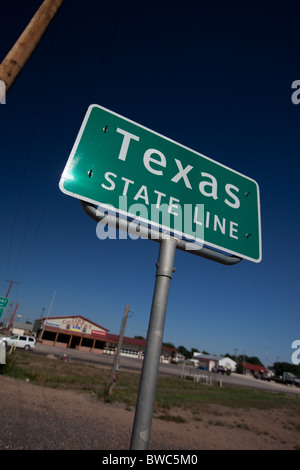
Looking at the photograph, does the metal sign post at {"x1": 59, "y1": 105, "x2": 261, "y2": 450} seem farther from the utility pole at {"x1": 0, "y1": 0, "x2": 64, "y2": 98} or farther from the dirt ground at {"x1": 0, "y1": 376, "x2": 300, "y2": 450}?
the dirt ground at {"x1": 0, "y1": 376, "x2": 300, "y2": 450}

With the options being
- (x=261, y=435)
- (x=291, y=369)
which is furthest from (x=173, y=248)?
(x=291, y=369)

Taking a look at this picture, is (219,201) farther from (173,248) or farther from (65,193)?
(65,193)

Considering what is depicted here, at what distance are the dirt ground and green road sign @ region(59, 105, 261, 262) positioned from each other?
23.5 feet

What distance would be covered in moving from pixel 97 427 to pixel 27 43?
31.9ft

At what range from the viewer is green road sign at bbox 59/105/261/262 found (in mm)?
1293

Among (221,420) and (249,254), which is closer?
(249,254)

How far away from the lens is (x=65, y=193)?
120 centimetres

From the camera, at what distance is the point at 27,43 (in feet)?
8.76

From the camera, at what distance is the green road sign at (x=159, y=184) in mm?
1293

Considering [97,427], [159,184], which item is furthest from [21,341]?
[159,184]

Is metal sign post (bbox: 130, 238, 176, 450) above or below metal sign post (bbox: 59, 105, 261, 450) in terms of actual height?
below

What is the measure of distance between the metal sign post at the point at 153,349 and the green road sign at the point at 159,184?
181mm

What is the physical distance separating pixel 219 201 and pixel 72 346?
5534 centimetres

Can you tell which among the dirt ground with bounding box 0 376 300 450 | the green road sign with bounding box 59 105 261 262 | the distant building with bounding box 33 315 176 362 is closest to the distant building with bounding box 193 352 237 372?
the distant building with bounding box 33 315 176 362
